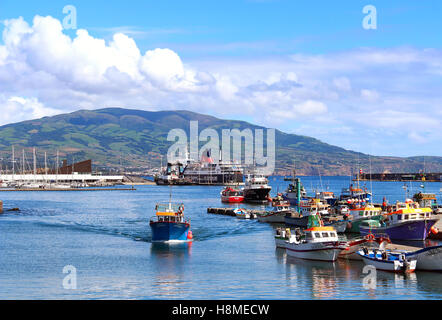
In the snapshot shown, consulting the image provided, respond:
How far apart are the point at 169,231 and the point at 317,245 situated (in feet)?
56.1

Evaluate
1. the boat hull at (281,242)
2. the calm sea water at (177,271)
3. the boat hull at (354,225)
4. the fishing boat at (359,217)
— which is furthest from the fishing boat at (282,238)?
the fishing boat at (359,217)

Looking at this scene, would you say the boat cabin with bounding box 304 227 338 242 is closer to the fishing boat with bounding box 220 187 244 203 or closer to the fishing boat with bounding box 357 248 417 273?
the fishing boat with bounding box 357 248 417 273

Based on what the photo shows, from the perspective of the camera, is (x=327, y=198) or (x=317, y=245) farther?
(x=327, y=198)

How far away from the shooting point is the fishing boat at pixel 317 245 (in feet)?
154

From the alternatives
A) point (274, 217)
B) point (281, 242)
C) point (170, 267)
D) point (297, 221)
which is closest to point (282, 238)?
point (281, 242)

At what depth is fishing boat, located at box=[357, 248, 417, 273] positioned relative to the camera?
1626 inches

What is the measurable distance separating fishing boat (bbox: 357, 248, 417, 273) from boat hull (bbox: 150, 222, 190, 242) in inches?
829

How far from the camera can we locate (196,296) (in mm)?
34875

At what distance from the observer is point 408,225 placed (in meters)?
58.2

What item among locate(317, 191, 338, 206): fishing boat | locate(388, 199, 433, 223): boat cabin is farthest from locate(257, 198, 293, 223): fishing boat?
locate(317, 191, 338, 206): fishing boat

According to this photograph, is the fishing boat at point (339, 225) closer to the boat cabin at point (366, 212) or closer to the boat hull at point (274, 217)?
the boat cabin at point (366, 212)
